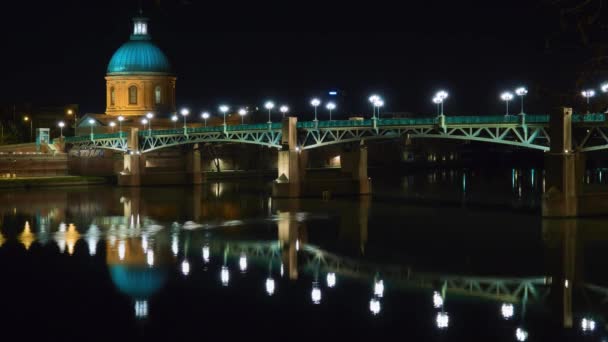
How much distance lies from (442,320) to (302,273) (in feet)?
30.4

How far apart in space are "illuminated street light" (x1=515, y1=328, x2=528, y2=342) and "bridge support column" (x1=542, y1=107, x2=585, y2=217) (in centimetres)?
2674

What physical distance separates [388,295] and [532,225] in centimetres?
2127

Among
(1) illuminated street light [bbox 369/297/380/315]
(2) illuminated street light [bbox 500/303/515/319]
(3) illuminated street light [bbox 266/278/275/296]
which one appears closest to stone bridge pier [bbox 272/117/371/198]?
(3) illuminated street light [bbox 266/278/275/296]

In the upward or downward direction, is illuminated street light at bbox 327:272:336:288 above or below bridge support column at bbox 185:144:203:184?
below

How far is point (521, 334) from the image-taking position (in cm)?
2520

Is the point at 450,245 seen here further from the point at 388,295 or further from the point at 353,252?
the point at 388,295

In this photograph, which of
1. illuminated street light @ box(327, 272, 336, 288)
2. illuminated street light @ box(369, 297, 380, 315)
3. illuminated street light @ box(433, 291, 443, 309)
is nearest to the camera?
illuminated street light @ box(369, 297, 380, 315)

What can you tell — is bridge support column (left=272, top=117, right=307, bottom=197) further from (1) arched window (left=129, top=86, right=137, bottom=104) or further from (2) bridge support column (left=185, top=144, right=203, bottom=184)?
(1) arched window (left=129, top=86, right=137, bottom=104)

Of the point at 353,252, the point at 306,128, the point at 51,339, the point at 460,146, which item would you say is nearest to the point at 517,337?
the point at 51,339

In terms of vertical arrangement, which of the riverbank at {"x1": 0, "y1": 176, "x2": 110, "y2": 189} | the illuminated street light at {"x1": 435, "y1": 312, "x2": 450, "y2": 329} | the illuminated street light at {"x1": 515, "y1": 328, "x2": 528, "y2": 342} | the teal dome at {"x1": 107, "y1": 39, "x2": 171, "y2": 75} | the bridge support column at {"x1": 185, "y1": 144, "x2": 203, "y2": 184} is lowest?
the illuminated street light at {"x1": 515, "y1": 328, "x2": 528, "y2": 342}

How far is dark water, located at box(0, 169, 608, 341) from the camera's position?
26.4 metres

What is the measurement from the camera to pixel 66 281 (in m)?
33.9

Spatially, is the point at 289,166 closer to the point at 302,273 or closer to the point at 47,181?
the point at 47,181

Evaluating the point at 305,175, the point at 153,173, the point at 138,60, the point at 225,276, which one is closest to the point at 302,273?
the point at 225,276
